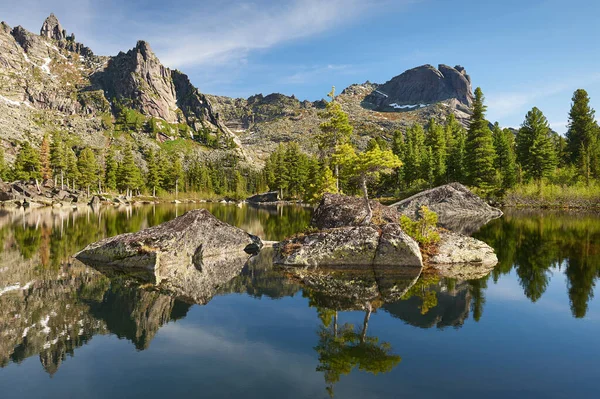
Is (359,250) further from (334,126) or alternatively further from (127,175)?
(127,175)

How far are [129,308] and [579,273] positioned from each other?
1900 cm

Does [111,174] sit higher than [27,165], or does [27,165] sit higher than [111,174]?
[27,165]

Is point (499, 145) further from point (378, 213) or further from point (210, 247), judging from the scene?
point (210, 247)

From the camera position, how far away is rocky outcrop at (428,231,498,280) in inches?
729

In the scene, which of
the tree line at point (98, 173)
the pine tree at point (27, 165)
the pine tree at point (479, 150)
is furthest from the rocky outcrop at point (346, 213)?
the pine tree at point (27, 165)

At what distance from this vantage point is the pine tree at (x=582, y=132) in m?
73.0

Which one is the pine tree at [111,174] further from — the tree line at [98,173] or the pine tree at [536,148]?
→ the pine tree at [536,148]

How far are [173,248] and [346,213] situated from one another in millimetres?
11197

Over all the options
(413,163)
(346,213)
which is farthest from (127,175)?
(346,213)

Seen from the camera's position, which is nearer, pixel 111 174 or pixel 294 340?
pixel 294 340

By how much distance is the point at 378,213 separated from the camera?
80.1 feet

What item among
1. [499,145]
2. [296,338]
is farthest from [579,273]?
[499,145]

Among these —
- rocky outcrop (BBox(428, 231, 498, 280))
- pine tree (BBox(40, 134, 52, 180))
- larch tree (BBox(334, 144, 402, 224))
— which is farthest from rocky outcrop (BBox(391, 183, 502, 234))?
pine tree (BBox(40, 134, 52, 180))

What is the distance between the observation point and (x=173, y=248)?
19641 mm
